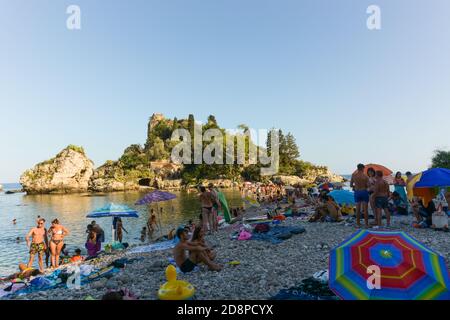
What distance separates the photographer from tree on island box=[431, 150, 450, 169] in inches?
1355

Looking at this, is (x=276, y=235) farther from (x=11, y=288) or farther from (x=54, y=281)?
(x=11, y=288)

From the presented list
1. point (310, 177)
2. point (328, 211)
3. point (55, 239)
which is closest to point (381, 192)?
point (328, 211)

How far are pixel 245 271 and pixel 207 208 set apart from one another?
6238 millimetres

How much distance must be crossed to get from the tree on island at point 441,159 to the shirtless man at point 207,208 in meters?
31.7

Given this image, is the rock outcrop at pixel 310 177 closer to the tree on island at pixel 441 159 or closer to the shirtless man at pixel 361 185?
the tree on island at pixel 441 159

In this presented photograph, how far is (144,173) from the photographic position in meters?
79.1

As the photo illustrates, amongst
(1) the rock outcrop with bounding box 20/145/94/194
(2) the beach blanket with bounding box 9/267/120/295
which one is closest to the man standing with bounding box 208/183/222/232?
(2) the beach blanket with bounding box 9/267/120/295

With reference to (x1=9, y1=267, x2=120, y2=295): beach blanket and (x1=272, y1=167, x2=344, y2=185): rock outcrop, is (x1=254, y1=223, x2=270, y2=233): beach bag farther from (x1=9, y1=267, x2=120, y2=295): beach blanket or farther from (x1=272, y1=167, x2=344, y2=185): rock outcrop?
(x1=272, y1=167, x2=344, y2=185): rock outcrop

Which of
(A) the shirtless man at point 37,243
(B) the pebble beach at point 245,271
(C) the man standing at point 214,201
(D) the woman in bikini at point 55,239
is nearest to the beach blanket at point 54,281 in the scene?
(B) the pebble beach at point 245,271

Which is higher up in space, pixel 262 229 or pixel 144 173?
pixel 262 229

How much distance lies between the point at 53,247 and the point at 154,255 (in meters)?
4.34

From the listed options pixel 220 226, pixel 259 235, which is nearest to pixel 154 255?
pixel 259 235

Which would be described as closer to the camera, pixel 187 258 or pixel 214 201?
pixel 187 258

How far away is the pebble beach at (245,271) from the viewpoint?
20.6 ft
